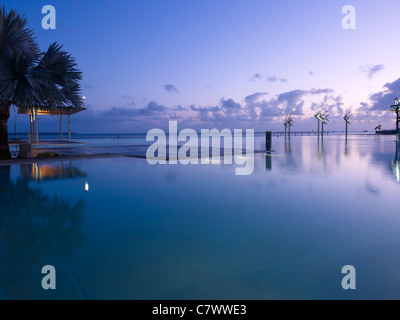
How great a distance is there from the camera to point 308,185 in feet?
30.0

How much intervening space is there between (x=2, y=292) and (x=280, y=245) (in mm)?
3553

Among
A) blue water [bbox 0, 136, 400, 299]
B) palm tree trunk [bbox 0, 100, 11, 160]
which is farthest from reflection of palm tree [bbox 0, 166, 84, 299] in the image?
palm tree trunk [bbox 0, 100, 11, 160]

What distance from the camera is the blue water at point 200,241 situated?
10.3 ft

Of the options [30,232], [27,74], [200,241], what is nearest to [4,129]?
[27,74]

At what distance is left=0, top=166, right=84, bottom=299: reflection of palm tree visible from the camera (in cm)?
341

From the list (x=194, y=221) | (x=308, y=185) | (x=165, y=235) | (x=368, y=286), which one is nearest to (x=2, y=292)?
(x=165, y=235)

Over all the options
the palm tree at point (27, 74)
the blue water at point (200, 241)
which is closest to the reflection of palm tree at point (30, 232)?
the blue water at point (200, 241)

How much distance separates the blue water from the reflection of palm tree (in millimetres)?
18

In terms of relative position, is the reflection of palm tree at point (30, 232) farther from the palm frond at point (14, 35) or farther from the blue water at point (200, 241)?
the palm frond at point (14, 35)

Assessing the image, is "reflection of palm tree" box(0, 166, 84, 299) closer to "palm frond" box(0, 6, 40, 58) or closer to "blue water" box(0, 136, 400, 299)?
"blue water" box(0, 136, 400, 299)

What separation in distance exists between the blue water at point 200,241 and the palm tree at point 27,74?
23.3ft

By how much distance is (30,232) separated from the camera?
→ 16.0 ft

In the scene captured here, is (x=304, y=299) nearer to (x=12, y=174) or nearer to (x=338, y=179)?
(x=338, y=179)

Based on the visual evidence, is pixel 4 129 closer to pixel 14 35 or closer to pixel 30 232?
pixel 14 35
